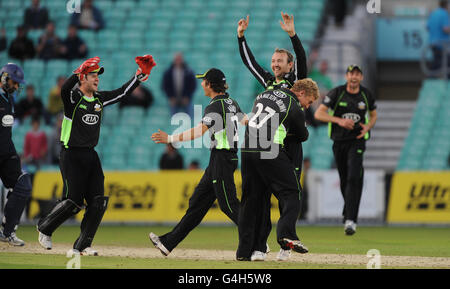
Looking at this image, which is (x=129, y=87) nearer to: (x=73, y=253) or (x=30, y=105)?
(x=73, y=253)

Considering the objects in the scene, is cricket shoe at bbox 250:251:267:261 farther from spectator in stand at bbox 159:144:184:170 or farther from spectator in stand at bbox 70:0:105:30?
spectator in stand at bbox 70:0:105:30

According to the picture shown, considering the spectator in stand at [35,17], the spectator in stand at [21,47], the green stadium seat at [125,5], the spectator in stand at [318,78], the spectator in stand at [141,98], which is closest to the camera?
the spectator in stand at [318,78]

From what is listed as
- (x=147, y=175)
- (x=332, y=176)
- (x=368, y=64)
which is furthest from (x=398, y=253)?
(x=368, y=64)

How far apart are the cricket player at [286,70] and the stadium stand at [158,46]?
9678 millimetres

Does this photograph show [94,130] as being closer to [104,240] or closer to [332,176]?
[104,240]

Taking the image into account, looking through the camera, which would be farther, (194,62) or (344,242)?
(194,62)

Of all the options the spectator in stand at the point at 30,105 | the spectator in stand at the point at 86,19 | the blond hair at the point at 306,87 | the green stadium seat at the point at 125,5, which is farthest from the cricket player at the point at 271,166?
the green stadium seat at the point at 125,5

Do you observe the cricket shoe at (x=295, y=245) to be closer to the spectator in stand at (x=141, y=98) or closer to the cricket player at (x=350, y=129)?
the cricket player at (x=350, y=129)

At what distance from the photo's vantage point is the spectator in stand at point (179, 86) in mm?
22594

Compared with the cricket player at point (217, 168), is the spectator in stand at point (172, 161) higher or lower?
lower

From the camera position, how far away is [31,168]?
20984 mm

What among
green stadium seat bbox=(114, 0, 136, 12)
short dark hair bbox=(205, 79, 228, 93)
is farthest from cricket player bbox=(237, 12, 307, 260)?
green stadium seat bbox=(114, 0, 136, 12)
